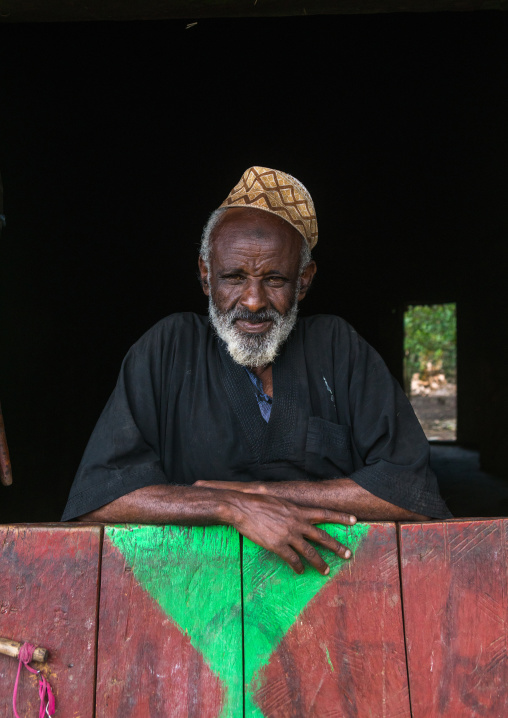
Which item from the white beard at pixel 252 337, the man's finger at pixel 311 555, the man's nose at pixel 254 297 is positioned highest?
the man's nose at pixel 254 297

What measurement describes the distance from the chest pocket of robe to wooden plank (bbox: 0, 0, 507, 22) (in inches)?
58.3

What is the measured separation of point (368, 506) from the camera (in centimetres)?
161

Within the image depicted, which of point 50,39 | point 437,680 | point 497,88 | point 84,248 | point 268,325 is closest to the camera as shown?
point 437,680

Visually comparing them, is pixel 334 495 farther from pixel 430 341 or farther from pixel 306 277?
pixel 430 341

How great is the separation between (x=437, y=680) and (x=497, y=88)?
411 centimetres

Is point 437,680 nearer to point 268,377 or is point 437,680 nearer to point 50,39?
point 268,377

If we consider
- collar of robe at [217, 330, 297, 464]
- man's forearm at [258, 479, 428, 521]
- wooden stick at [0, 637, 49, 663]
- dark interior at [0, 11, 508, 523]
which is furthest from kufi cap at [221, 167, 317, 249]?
dark interior at [0, 11, 508, 523]

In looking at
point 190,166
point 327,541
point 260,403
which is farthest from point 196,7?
point 190,166

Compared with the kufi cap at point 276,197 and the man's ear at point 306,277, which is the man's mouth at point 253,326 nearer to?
the man's ear at point 306,277

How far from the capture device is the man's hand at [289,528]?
1353 mm

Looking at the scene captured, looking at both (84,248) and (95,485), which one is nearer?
(95,485)

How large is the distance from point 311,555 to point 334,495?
10.7 inches

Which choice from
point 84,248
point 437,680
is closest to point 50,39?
point 84,248

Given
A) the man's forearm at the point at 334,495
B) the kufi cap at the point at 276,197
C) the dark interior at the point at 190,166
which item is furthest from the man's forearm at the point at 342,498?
the dark interior at the point at 190,166
